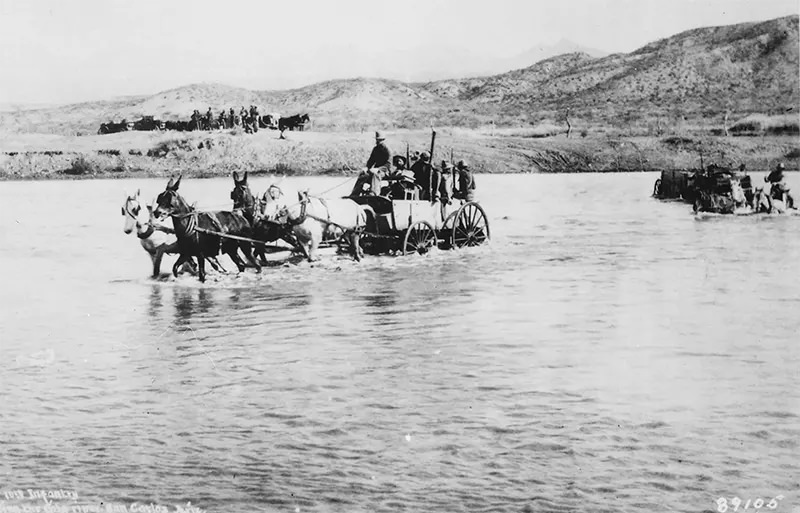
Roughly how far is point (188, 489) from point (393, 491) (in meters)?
1.57

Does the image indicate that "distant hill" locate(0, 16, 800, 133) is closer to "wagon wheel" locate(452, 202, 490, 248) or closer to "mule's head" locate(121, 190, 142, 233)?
"wagon wheel" locate(452, 202, 490, 248)

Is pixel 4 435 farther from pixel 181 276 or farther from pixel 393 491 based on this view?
pixel 181 276

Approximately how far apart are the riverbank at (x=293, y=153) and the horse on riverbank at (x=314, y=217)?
18.7 m

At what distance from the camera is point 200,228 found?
15.1 m

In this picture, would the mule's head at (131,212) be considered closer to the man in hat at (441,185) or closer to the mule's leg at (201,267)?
the mule's leg at (201,267)

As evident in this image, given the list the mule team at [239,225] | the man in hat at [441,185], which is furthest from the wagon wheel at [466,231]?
the mule team at [239,225]

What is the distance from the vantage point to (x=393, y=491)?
7660 mm

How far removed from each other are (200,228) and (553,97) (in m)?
42.7

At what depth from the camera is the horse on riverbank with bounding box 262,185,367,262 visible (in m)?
16.8

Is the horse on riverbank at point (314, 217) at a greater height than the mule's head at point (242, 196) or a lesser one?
lesser

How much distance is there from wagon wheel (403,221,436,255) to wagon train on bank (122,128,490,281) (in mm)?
19

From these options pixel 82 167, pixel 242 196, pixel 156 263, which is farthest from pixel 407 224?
pixel 82 167

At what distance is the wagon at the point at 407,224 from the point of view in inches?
712

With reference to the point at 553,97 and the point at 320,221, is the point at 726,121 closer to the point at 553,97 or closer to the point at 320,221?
the point at 553,97
